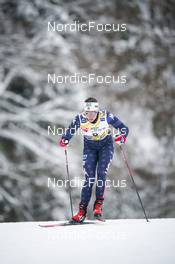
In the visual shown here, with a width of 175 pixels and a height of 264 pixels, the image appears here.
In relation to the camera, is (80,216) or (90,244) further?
(80,216)

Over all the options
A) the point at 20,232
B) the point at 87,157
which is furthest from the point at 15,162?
the point at 20,232

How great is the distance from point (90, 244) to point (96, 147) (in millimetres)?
1619

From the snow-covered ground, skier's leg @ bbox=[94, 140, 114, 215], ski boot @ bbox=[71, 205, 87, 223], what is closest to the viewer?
the snow-covered ground

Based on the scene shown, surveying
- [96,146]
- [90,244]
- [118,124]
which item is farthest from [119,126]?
[90,244]

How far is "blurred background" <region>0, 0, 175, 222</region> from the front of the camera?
969 centimetres

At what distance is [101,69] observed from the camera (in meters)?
10.0

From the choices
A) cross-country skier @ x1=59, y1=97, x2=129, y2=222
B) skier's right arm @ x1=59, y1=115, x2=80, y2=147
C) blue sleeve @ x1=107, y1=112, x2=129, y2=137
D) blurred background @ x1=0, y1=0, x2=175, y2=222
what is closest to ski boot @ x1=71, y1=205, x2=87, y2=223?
cross-country skier @ x1=59, y1=97, x2=129, y2=222

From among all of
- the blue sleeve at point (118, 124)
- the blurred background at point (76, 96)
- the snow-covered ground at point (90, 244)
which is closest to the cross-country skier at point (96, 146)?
the blue sleeve at point (118, 124)

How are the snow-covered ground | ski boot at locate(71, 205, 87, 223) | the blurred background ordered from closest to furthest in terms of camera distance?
the snow-covered ground
ski boot at locate(71, 205, 87, 223)
the blurred background

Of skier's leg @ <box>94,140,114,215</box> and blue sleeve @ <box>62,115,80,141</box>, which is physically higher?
blue sleeve @ <box>62,115,80,141</box>

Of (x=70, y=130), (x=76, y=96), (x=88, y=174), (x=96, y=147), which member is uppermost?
(x=76, y=96)

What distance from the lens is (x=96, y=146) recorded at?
17.6 ft

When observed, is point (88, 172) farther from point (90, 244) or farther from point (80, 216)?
point (90, 244)

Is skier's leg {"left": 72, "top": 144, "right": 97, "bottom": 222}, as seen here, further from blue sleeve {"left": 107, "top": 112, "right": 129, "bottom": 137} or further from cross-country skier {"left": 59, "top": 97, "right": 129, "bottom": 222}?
blue sleeve {"left": 107, "top": 112, "right": 129, "bottom": 137}
